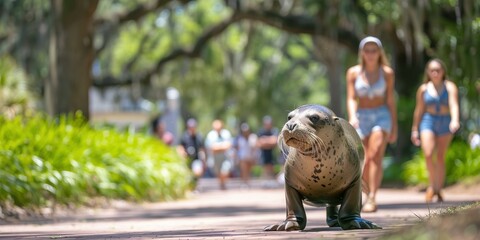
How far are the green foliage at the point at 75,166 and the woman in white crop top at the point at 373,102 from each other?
419 cm

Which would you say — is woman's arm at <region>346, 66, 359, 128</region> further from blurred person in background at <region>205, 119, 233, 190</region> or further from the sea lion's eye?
blurred person in background at <region>205, 119, 233, 190</region>

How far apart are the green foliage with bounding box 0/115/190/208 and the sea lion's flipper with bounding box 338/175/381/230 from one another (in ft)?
19.2

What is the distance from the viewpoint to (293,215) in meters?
8.58

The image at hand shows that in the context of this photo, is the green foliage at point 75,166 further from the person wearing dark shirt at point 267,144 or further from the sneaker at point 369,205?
the person wearing dark shirt at point 267,144

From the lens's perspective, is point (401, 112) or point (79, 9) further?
point (401, 112)

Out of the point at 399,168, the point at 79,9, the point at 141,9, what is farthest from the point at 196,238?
the point at 141,9

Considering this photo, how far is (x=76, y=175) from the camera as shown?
50.4 ft

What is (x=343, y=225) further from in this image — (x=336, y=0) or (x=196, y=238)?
Result: (x=336, y=0)

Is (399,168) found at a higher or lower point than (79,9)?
lower

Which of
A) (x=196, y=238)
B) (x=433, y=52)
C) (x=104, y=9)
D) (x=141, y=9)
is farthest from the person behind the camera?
(x=104, y=9)

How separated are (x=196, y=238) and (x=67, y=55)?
13.9m

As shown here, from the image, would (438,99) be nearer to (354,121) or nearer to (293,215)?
(354,121)

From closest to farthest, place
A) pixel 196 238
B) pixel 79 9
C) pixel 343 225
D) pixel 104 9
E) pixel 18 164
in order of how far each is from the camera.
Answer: pixel 196 238, pixel 343 225, pixel 18 164, pixel 79 9, pixel 104 9

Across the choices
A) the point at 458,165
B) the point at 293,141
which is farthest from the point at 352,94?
the point at 458,165
